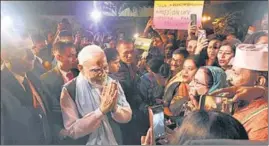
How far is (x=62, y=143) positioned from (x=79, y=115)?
5.9 inches

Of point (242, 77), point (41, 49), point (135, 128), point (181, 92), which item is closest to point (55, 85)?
point (41, 49)

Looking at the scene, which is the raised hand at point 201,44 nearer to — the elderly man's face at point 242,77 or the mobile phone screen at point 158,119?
the elderly man's face at point 242,77

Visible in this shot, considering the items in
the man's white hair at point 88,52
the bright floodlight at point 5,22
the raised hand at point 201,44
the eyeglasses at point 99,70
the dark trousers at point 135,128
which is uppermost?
the bright floodlight at point 5,22

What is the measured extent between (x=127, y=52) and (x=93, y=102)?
0.90 feet

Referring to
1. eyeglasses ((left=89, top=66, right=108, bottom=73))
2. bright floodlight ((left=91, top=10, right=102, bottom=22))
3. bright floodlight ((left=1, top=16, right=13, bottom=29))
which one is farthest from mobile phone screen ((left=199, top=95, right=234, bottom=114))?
bright floodlight ((left=1, top=16, right=13, bottom=29))

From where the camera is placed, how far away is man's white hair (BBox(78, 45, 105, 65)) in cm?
165

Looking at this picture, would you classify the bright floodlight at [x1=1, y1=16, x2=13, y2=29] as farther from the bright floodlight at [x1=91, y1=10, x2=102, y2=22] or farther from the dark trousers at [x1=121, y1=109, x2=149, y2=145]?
the dark trousers at [x1=121, y1=109, x2=149, y2=145]

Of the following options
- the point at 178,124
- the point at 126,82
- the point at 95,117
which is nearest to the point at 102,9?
the point at 126,82

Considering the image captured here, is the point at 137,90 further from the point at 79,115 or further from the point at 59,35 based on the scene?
the point at 59,35

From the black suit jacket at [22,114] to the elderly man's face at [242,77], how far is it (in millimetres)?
833

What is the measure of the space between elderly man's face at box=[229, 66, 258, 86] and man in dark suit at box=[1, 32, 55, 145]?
83cm

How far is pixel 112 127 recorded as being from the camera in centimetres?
166

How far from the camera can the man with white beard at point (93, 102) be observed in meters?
1.66

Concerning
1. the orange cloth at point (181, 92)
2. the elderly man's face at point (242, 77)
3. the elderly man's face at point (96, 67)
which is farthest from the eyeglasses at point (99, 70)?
the elderly man's face at point (242, 77)
